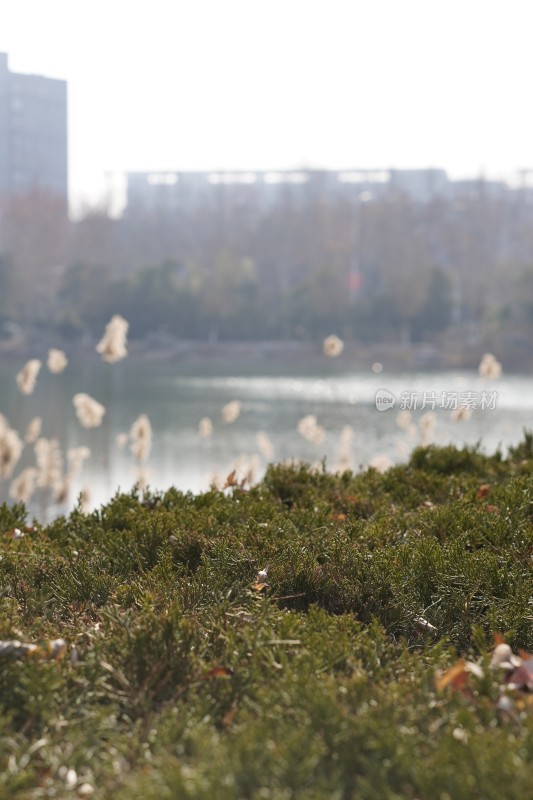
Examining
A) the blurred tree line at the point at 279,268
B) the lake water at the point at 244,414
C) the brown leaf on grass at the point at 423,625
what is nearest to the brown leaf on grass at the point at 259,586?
the brown leaf on grass at the point at 423,625

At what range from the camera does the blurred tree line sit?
37.3 meters

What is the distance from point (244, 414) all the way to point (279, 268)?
3176cm

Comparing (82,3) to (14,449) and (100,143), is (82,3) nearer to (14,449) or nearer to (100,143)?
(14,449)

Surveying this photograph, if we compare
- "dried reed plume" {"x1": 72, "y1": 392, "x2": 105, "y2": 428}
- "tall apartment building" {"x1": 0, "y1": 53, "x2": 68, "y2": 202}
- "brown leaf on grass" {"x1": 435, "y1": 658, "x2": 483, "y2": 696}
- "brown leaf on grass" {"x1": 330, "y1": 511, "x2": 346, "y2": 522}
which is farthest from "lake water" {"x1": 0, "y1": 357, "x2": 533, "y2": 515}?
"tall apartment building" {"x1": 0, "y1": 53, "x2": 68, "y2": 202}

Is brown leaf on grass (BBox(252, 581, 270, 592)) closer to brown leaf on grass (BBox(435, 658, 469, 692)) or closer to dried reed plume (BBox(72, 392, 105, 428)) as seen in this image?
brown leaf on grass (BBox(435, 658, 469, 692))

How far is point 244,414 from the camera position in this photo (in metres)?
18.3

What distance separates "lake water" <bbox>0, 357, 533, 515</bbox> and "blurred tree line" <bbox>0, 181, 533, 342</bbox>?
6384 mm

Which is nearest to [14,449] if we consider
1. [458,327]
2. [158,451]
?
[158,451]

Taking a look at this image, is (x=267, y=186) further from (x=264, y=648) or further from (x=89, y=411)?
(x=264, y=648)

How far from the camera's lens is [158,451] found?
14.0m

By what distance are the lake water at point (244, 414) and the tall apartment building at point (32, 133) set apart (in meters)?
5.48

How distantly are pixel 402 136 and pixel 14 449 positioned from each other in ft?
137

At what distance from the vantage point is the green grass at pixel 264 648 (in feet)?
3.45

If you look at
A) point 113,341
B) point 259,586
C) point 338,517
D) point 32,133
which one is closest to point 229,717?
point 259,586
